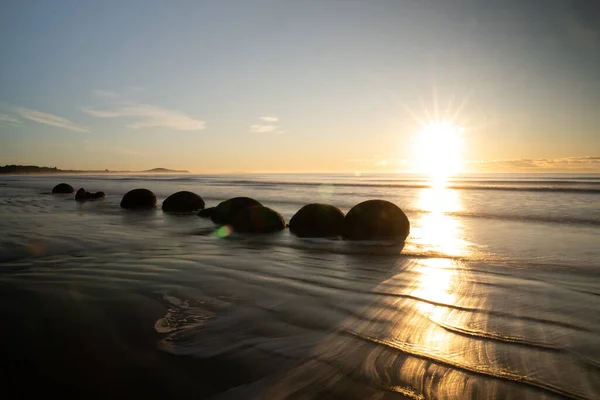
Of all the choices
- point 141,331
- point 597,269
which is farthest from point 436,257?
point 141,331

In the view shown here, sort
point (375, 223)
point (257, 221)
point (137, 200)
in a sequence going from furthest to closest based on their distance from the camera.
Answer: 1. point (137, 200)
2. point (257, 221)
3. point (375, 223)

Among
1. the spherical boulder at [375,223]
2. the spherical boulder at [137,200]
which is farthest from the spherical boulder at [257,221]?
the spherical boulder at [137,200]

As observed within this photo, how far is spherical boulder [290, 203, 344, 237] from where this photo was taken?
982 cm

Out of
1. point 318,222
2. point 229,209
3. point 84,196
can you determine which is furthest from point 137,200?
point 318,222

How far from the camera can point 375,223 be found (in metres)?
9.55

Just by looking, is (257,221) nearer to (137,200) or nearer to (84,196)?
(137,200)

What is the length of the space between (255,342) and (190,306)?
1.24 meters

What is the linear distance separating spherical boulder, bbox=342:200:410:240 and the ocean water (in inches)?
69.8

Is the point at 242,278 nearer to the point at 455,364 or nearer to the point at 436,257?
the point at 455,364

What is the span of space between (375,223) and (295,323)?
Answer: 633 cm

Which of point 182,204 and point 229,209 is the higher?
point 229,209

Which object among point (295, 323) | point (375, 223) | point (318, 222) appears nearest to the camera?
point (295, 323)

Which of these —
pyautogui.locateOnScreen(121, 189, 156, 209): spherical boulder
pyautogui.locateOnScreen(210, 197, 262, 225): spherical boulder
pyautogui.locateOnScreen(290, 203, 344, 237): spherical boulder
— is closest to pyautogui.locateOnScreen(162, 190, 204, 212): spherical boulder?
pyautogui.locateOnScreen(121, 189, 156, 209): spherical boulder

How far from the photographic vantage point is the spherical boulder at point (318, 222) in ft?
32.2
